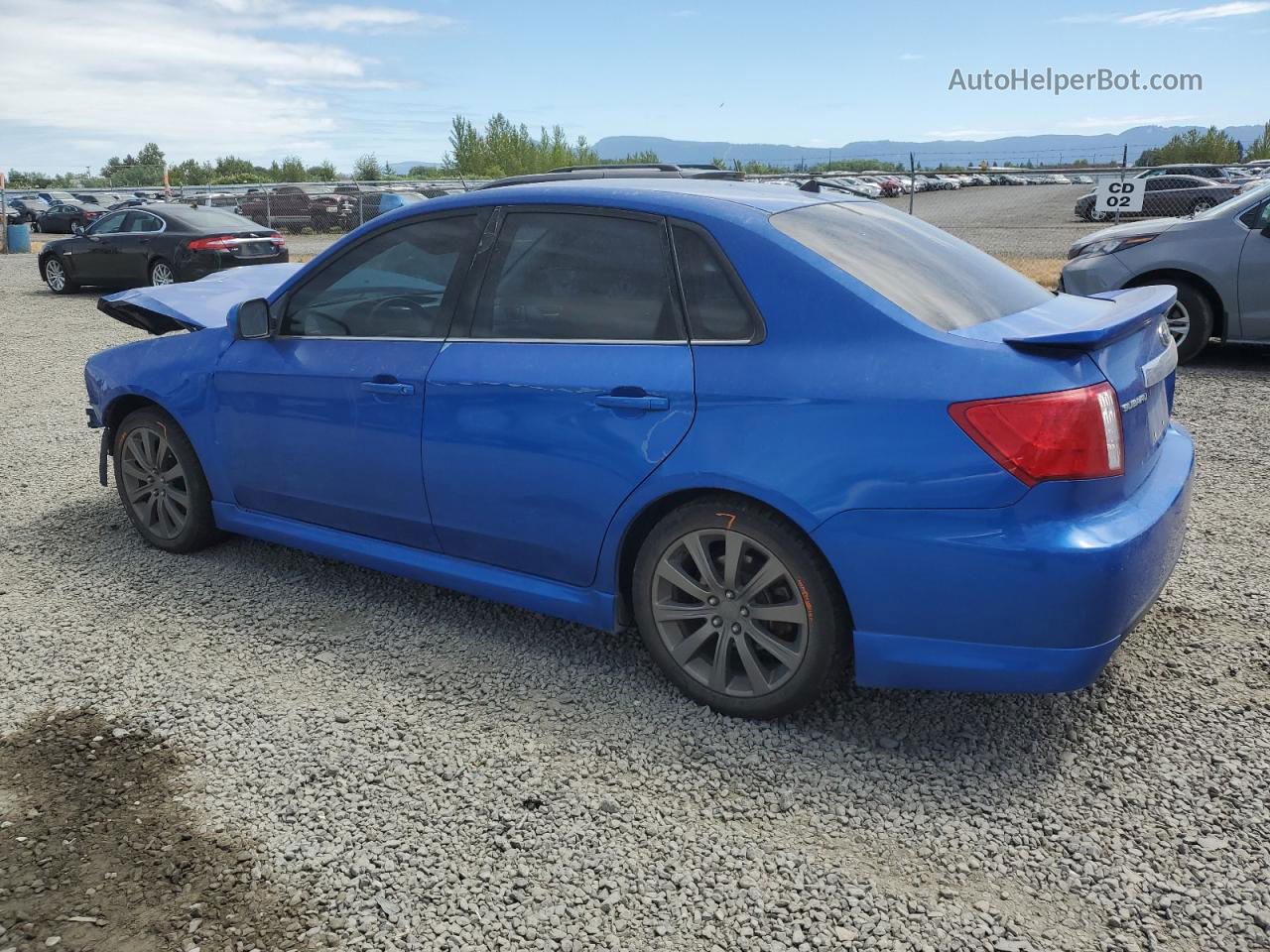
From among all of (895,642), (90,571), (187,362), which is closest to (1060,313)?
(895,642)

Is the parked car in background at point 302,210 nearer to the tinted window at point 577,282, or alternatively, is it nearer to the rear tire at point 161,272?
the rear tire at point 161,272

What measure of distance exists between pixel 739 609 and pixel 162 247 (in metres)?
15.6

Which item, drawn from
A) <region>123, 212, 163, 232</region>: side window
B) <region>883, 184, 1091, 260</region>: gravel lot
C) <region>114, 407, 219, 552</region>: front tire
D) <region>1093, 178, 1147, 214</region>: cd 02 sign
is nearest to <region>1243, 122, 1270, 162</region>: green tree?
<region>883, 184, 1091, 260</region>: gravel lot

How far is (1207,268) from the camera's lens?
8.68m

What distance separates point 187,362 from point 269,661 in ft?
5.03

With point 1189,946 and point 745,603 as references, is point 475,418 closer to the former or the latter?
point 745,603

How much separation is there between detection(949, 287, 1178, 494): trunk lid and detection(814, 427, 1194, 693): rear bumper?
0.68ft

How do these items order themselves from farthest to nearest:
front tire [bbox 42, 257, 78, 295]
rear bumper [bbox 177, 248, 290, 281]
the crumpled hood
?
front tire [bbox 42, 257, 78, 295]
rear bumper [bbox 177, 248, 290, 281]
the crumpled hood

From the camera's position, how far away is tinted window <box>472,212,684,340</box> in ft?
11.2

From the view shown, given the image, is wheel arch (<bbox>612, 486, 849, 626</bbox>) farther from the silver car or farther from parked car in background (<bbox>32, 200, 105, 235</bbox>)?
parked car in background (<bbox>32, 200, 105, 235</bbox>)

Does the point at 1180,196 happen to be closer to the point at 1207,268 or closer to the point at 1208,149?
the point at 1207,268

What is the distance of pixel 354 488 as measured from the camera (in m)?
4.10

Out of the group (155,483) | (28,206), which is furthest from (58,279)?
(28,206)

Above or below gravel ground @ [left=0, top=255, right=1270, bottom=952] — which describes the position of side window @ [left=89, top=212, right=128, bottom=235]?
above
